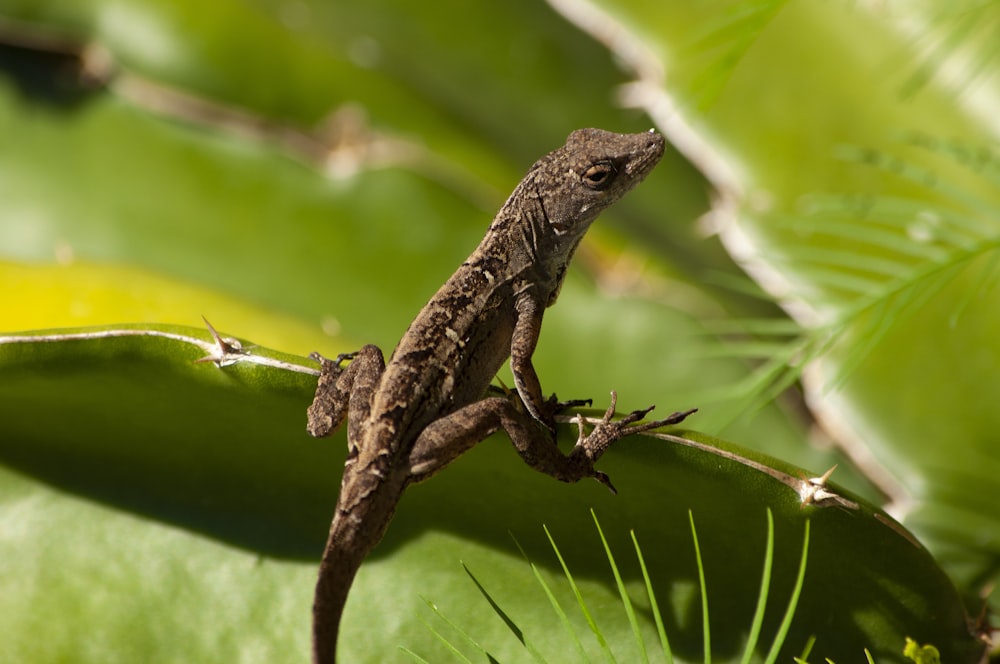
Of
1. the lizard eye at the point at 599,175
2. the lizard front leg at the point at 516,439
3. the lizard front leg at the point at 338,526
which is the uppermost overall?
the lizard eye at the point at 599,175

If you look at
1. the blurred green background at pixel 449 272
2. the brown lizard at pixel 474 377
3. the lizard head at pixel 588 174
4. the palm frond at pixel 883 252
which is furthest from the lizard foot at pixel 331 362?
the palm frond at pixel 883 252

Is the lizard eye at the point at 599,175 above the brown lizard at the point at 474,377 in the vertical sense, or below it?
above

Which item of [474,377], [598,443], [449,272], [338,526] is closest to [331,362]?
[474,377]

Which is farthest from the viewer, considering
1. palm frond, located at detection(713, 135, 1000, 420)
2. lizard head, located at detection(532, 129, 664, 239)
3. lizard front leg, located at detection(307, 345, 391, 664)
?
lizard head, located at detection(532, 129, 664, 239)

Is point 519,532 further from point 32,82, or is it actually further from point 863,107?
point 32,82

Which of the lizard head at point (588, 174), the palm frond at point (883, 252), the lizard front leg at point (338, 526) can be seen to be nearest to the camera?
the lizard front leg at point (338, 526)

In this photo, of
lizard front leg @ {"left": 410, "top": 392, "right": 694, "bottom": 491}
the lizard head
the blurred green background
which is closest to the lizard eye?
the lizard head

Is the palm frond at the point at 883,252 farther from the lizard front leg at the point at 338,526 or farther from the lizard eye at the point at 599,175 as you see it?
the lizard front leg at the point at 338,526

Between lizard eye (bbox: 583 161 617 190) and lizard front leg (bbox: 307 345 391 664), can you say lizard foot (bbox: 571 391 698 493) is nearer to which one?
lizard front leg (bbox: 307 345 391 664)
